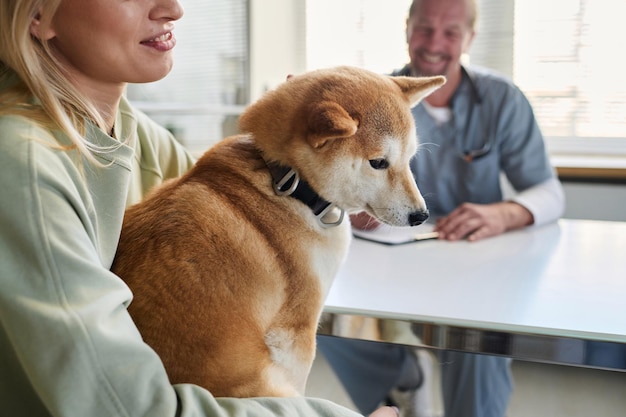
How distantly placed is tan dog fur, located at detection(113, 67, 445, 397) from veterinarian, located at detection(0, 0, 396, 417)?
0.17 ft

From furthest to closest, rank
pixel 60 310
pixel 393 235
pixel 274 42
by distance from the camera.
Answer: pixel 274 42 → pixel 393 235 → pixel 60 310

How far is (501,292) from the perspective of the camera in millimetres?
1034

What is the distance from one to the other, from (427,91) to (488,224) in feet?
2.13

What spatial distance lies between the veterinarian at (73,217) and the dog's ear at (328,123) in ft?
0.64

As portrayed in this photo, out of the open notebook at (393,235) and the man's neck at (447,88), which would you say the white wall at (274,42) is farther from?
the open notebook at (393,235)

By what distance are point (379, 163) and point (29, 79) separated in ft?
1.44

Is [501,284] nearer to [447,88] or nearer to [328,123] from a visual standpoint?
[328,123]

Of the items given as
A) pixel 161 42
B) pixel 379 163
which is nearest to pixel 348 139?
pixel 379 163

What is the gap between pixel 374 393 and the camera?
1.34m

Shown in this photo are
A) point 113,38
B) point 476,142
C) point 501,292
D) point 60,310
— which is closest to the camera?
point 60,310

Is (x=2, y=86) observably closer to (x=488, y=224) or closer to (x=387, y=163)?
(x=387, y=163)

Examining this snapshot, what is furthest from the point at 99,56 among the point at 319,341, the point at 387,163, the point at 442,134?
the point at 442,134

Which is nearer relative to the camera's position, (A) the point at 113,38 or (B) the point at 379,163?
(A) the point at 113,38

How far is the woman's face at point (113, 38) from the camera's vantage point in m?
0.67
